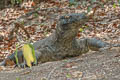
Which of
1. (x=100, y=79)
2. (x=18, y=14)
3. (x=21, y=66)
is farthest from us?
(x=18, y=14)

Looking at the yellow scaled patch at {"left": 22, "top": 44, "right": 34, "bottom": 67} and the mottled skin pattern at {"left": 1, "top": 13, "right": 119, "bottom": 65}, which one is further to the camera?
the mottled skin pattern at {"left": 1, "top": 13, "right": 119, "bottom": 65}

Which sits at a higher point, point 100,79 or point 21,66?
point 100,79

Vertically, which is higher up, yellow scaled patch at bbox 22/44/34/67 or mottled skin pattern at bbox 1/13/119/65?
yellow scaled patch at bbox 22/44/34/67

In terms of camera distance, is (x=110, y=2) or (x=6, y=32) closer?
(x=6, y=32)

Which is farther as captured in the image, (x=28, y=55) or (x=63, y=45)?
(x=63, y=45)

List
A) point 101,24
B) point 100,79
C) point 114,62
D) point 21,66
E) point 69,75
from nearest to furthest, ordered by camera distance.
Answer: point 100,79, point 69,75, point 114,62, point 21,66, point 101,24

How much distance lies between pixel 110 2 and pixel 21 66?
6182 millimetres

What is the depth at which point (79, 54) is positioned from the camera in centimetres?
593

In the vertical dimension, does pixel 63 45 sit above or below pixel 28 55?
below

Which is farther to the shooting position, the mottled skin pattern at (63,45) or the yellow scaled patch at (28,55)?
the mottled skin pattern at (63,45)

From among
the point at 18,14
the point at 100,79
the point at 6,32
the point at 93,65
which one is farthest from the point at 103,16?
the point at 100,79

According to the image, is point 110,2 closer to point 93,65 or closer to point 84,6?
point 84,6

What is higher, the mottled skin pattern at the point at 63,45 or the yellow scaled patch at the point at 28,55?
the yellow scaled patch at the point at 28,55

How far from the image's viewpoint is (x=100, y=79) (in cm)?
304
